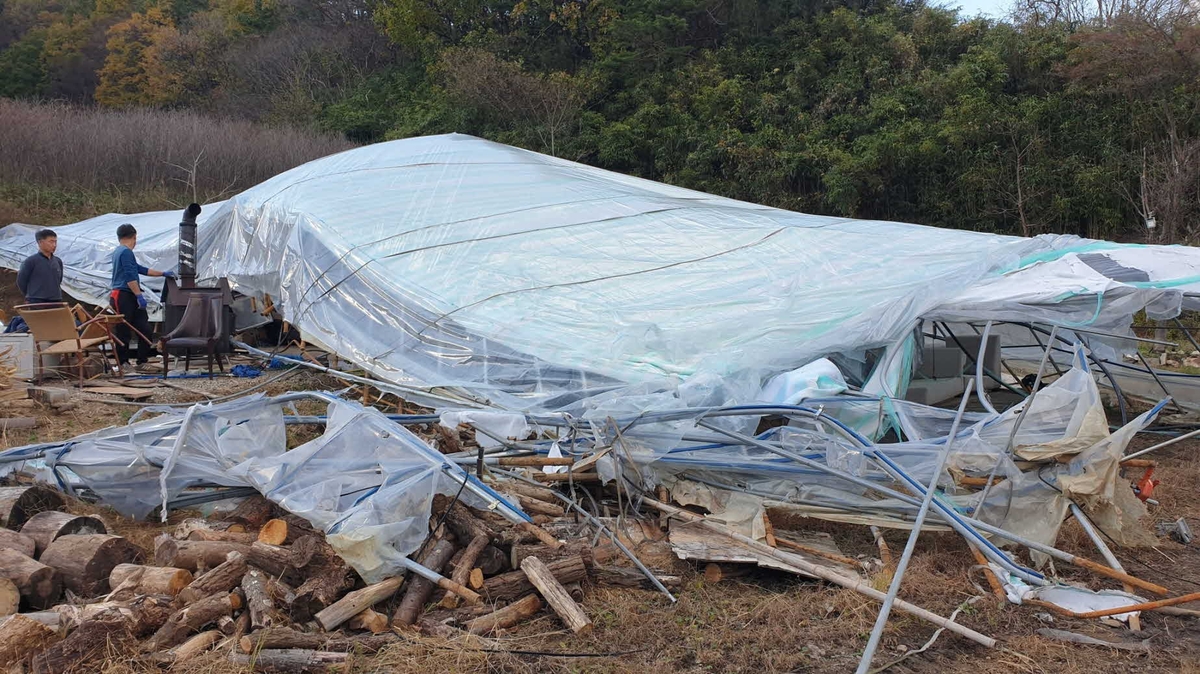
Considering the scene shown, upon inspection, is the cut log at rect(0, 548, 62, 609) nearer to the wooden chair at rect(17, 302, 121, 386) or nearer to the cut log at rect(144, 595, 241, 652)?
the cut log at rect(144, 595, 241, 652)

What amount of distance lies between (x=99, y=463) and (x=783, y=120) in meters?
15.8

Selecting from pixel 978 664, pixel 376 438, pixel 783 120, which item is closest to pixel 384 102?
pixel 783 120

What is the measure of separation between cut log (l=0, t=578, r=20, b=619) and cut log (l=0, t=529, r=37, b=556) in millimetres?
256

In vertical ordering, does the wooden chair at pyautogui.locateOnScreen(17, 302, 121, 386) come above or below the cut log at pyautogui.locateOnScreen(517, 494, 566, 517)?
below

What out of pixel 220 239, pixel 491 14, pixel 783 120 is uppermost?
pixel 491 14

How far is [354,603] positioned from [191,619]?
1.54 feet

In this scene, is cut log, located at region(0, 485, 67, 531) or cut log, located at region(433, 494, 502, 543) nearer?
cut log, located at region(433, 494, 502, 543)

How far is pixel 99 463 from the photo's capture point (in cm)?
379

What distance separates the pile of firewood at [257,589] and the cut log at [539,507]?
0.28 m

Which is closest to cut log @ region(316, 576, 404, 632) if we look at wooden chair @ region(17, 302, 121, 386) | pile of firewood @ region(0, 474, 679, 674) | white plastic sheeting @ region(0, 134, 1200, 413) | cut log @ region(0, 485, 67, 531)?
pile of firewood @ region(0, 474, 679, 674)

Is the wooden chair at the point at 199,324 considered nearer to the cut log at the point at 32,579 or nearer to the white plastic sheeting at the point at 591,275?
the white plastic sheeting at the point at 591,275

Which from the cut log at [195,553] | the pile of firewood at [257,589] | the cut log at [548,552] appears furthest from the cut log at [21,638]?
the cut log at [548,552]

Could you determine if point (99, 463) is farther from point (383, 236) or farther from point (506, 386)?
point (383, 236)

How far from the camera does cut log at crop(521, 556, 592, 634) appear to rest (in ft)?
9.41
